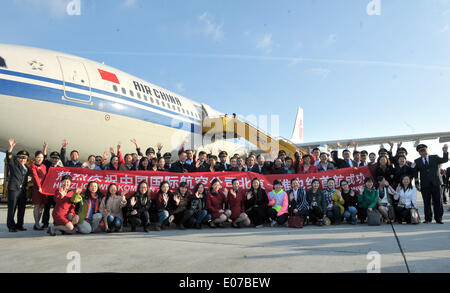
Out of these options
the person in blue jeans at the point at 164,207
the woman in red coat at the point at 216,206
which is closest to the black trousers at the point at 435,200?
the woman in red coat at the point at 216,206

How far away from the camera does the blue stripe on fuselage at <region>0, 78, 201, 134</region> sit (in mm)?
9031

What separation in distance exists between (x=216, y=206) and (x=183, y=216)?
89cm

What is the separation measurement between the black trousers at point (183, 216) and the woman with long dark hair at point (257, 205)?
1.52 m

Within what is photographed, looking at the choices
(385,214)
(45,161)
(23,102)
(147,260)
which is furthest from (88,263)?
(23,102)

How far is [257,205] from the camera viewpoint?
24.1 feet

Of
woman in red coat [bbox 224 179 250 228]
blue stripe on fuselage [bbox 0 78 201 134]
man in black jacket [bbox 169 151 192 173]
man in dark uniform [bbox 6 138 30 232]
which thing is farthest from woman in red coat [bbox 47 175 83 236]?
blue stripe on fuselage [bbox 0 78 201 134]

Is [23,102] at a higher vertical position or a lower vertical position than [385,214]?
higher

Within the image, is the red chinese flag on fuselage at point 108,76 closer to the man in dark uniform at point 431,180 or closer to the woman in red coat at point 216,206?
the woman in red coat at point 216,206

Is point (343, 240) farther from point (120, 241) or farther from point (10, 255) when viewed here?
point (10, 255)

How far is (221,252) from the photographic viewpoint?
166 inches

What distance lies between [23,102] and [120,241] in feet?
22.7

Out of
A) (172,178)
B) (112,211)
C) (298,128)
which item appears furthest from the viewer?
(298,128)

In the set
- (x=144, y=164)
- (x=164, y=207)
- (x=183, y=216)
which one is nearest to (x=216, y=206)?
(x=183, y=216)

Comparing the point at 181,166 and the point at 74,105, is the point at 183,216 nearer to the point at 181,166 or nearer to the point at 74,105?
the point at 181,166
